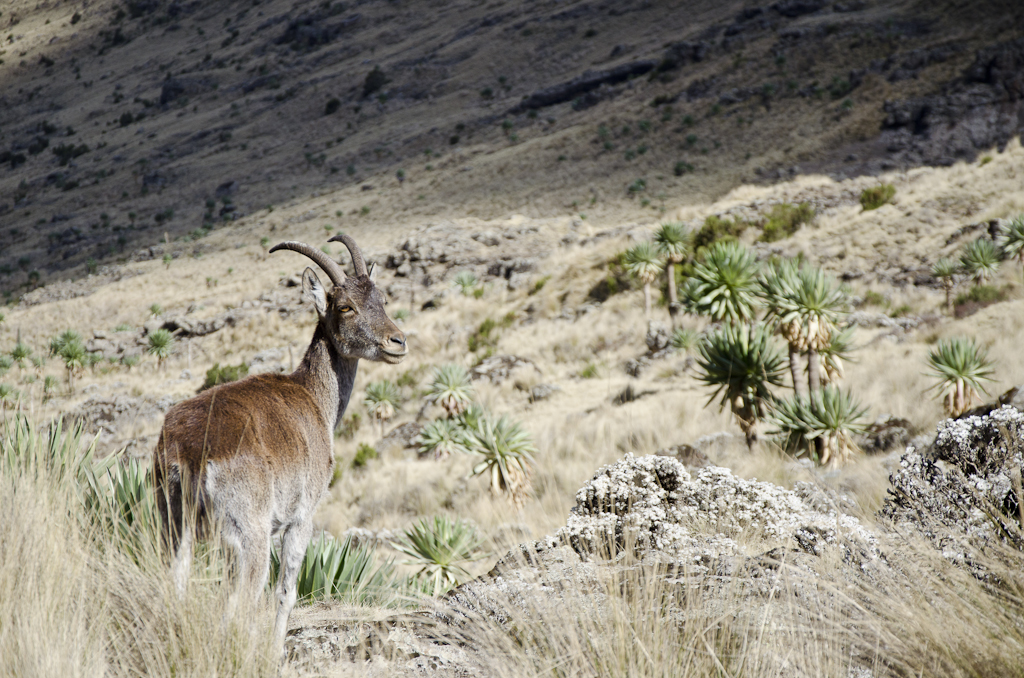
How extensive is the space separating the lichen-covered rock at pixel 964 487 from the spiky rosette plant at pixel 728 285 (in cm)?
1019

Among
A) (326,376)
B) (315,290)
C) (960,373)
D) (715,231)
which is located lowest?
(715,231)

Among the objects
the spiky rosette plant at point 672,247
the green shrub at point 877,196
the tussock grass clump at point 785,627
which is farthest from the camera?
the green shrub at point 877,196

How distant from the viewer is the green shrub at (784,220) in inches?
1196

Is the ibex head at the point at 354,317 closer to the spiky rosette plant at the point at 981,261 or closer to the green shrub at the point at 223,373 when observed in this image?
the spiky rosette plant at the point at 981,261

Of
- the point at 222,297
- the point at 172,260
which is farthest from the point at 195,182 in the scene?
the point at 222,297

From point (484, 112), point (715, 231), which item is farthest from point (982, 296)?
point (484, 112)

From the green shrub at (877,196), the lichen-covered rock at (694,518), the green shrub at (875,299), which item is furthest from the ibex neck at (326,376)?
the green shrub at (877,196)

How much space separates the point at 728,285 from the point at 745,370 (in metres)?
2.39

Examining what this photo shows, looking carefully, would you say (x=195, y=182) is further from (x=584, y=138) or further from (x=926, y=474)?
(x=926, y=474)

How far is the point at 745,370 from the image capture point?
12.3 metres

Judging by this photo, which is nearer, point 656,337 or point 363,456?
point 363,456

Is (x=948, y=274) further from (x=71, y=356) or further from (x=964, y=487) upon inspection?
(x=71, y=356)

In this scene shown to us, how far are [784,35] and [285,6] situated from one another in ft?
275

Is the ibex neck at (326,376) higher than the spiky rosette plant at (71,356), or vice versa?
the ibex neck at (326,376)
